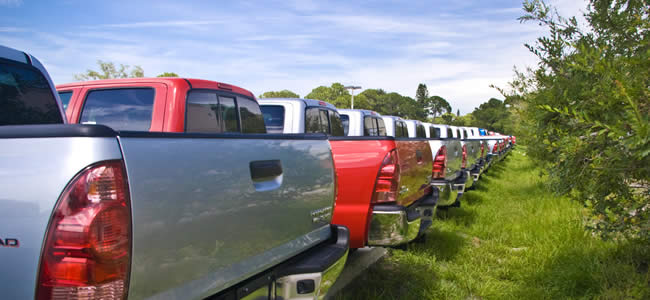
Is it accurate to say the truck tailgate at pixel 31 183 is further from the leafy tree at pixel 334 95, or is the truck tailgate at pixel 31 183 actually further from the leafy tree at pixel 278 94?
the leafy tree at pixel 334 95

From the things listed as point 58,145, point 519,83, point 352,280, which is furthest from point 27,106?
point 519,83

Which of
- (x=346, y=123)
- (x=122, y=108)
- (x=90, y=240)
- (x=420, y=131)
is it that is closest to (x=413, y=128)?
(x=420, y=131)

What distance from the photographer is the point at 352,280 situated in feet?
14.9

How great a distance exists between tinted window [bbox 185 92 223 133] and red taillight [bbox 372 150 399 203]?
1.75m

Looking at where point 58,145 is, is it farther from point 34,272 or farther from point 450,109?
point 450,109

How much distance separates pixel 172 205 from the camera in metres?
1.73

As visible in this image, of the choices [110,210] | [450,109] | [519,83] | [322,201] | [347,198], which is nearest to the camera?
[110,210]

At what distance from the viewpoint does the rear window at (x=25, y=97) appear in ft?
9.46

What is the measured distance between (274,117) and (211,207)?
4.81 meters

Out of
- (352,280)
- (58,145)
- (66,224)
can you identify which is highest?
(58,145)

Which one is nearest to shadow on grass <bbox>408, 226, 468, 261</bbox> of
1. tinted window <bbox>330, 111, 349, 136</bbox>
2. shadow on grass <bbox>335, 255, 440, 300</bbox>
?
shadow on grass <bbox>335, 255, 440, 300</bbox>

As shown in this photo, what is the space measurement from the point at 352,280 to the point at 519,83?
14.3 feet

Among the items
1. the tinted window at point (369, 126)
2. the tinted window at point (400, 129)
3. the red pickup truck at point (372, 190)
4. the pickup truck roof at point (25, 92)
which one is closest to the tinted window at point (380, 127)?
the tinted window at point (369, 126)

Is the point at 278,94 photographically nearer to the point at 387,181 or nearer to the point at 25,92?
the point at 387,181
